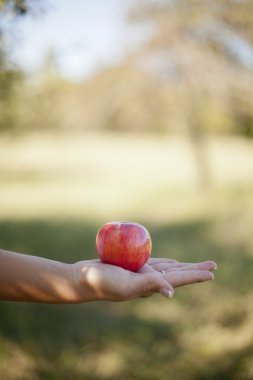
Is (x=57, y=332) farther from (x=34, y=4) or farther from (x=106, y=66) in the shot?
(x=106, y=66)

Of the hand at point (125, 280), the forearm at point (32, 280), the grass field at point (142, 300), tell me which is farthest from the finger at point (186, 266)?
the grass field at point (142, 300)

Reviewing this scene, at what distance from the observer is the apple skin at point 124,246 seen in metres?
2.89

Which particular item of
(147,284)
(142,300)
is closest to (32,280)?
(147,284)

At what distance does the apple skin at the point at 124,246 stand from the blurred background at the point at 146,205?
64.9 inches

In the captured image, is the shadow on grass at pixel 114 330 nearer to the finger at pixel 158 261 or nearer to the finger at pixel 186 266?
the finger at pixel 158 261

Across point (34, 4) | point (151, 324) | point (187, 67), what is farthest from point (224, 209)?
point (34, 4)

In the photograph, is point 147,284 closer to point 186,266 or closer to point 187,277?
point 187,277

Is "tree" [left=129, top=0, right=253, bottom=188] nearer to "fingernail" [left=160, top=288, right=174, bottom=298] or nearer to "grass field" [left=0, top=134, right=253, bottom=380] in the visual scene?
"grass field" [left=0, top=134, right=253, bottom=380]

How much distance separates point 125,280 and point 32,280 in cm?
46

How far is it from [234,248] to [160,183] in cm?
1168

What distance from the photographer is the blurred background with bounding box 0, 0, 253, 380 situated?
5.23 meters

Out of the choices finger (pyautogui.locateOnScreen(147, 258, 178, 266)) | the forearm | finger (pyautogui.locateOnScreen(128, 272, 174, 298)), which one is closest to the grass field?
finger (pyautogui.locateOnScreen(147, 258, 178, 266))

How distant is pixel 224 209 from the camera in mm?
13586

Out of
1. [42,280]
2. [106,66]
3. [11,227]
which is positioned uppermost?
[106,66]
